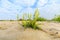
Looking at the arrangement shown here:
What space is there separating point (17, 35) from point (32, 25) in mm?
483

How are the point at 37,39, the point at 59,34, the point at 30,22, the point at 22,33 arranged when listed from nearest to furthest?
the point at 37,39, the point at 22,33, the point at 59,34, the point at 30,22

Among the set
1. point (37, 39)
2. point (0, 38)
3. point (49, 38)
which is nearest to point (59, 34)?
point (49, 38)

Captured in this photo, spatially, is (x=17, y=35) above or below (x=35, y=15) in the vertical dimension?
below

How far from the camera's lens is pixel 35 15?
278 cm

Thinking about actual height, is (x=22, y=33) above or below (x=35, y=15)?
below

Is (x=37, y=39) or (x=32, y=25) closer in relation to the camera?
(x=37, y=39)

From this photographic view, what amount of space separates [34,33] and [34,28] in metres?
0.25

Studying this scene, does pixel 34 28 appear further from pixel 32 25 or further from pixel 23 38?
pixel 23 38

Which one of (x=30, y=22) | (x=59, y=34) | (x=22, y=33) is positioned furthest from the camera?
(x=30, y=22)

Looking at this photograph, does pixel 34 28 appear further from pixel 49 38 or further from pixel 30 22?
pixel 49 38

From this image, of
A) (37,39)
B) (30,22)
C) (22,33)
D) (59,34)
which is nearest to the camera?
(37,39)

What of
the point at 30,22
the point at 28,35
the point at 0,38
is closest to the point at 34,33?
the point at 28,35

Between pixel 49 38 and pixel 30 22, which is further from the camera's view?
pixel 30 22

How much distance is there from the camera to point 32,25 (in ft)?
9.01
